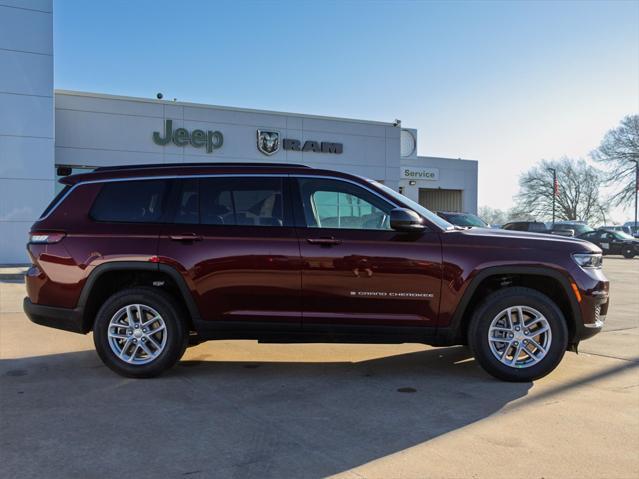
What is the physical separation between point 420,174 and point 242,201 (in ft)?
96.4

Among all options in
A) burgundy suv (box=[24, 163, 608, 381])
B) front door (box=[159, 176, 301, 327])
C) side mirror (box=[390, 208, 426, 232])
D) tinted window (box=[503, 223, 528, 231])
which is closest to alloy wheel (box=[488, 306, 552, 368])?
burgundy suv (box=[24, 163, 608, 381])

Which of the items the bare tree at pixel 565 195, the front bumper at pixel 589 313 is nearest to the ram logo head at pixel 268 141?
the front bumper at pixel 589 313

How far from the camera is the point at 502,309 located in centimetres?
499

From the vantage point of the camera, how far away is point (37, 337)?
7.09 meters

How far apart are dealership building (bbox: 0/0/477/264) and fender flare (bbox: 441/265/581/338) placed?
664 inches

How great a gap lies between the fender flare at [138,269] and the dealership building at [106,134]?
14915mm

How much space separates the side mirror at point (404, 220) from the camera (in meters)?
4.78

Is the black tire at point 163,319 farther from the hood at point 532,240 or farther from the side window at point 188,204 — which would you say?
the hood at point 532,240

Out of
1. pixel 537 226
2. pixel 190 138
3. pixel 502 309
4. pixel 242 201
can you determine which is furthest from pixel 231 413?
pixel 537 226

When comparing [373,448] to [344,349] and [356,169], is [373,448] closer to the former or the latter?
[344,349]

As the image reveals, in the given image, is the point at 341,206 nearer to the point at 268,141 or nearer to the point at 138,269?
the point at 138,269

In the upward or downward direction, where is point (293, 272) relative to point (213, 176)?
downward

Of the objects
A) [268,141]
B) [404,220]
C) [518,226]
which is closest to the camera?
[404,220]

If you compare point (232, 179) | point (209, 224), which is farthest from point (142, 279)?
point (232, 179)
